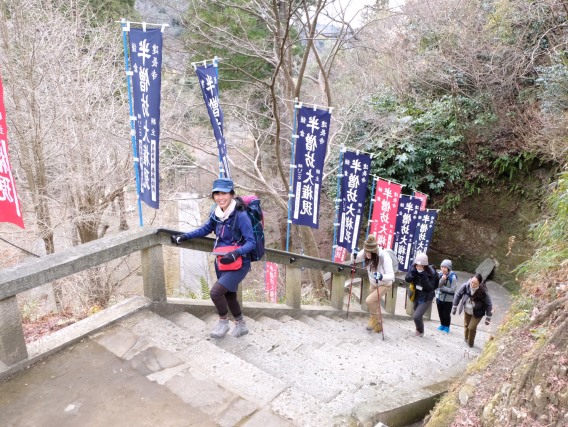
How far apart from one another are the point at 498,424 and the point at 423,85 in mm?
14619

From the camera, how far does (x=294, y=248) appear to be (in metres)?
18.4

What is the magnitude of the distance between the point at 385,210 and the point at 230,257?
7.09 metres

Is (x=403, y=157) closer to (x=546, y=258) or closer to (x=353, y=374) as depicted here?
(x=546, y=258)

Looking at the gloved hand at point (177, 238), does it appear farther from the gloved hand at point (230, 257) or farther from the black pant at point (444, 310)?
the black pant at point (444, 310)

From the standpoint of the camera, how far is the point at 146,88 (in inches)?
185

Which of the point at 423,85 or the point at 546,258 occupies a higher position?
the point at 423,85

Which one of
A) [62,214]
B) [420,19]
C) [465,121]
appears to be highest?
[420,19]

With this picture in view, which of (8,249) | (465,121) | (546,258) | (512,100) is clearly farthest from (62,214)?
(512,100)

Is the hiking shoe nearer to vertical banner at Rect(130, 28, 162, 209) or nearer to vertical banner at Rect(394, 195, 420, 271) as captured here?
vertical banner at Rect(130, 28, 162, 209)

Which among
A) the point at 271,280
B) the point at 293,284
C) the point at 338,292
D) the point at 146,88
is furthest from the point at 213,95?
the point at 271,280

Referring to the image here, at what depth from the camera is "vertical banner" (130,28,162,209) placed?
4.68m

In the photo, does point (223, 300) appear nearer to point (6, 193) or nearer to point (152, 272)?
point (152, 272)

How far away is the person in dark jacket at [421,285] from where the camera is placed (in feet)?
23.4

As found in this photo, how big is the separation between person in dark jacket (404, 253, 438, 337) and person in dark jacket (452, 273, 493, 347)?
0.55 m
